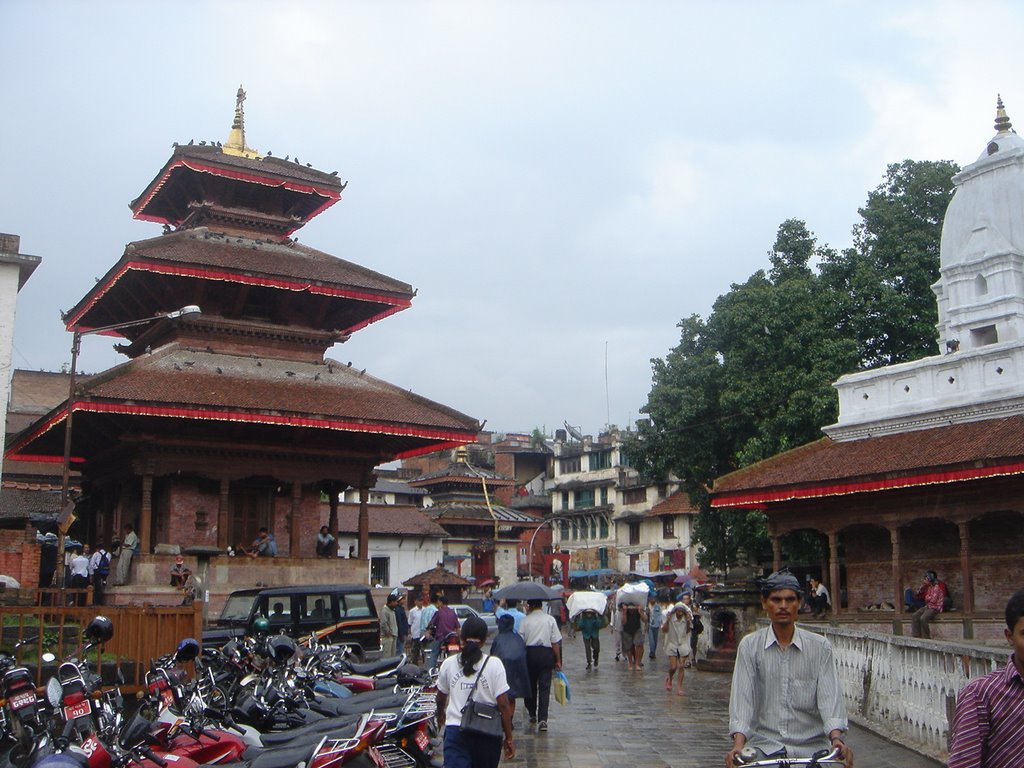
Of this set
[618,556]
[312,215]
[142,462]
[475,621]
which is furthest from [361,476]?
[618,556]

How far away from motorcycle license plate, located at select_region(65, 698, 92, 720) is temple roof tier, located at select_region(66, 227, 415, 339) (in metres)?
17.9

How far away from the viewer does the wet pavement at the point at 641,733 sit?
460 inches

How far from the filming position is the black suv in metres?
17.4

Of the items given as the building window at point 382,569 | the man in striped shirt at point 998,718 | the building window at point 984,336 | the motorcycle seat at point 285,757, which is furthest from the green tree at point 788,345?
the man in striped shirt at point 998,718

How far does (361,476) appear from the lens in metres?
27.0

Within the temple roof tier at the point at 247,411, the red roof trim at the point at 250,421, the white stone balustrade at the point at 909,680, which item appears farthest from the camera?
the temple roof tier at the point at 247,411

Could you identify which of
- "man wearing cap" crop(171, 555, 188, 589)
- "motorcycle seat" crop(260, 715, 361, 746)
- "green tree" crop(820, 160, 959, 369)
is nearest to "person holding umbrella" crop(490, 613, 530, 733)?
"motorcycle seat" crop(260, 715, 361, 746)

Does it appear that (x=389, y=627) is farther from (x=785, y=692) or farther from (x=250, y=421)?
(x=785, y=692)

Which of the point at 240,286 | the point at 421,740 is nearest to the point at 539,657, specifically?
the point at 421,740

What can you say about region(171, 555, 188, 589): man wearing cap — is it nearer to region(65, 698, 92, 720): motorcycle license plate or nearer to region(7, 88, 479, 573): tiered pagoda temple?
region(7, 88, 479, 573): tiered pagoda temple

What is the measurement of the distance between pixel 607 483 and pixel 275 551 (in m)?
46.8

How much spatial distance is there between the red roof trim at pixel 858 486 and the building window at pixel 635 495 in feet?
133

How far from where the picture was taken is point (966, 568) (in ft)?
72.5

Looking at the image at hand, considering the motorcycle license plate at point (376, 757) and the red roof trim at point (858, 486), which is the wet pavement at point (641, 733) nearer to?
the motorcycle license plate at point (376, 757)
